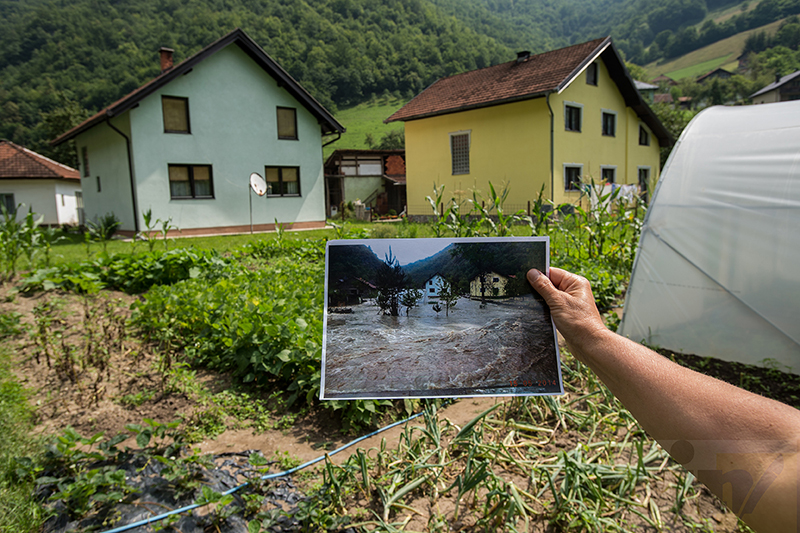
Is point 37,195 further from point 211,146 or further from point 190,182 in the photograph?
point 211,146

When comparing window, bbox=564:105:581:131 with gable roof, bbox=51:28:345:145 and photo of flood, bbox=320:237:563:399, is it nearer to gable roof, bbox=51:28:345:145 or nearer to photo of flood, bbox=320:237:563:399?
gable roof, bbox=51:28:345:145

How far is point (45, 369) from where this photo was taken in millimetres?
3852

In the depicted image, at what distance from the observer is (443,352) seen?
1282 mm

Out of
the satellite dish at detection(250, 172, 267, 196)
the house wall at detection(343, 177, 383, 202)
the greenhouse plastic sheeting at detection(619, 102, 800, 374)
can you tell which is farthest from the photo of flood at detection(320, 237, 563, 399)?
the house wall at detection(343, 177, 383, 202)

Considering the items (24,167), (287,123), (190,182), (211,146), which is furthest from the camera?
(24,167)

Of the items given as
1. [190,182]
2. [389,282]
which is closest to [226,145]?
[190,182]

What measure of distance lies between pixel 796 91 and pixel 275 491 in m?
82.6

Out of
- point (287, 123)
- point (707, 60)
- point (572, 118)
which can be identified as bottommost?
point (572, 118)

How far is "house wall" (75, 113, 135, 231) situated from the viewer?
16203mm

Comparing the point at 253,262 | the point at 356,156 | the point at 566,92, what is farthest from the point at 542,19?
the point at 253,262

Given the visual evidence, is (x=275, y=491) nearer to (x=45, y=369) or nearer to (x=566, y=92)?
(x=45, y=369)

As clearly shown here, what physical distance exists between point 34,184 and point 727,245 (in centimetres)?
3076

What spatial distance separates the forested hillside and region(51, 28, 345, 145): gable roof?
79.1 feet

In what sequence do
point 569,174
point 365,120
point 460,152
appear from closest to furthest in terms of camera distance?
point 569,174 → point 460,152 → point 365,120
